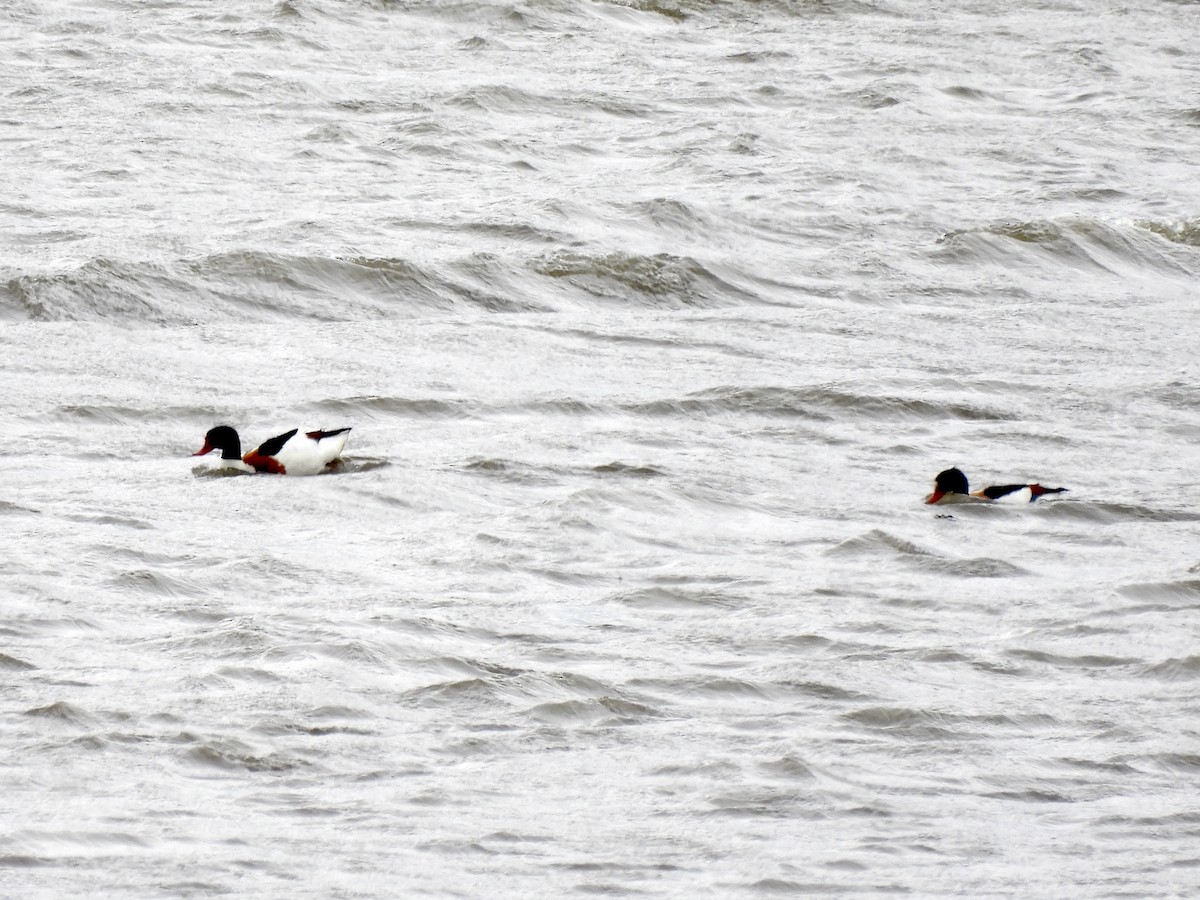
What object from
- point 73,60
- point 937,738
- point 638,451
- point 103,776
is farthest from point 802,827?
point 73,60

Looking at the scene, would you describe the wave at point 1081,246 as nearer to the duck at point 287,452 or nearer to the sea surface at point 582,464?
the sea surface at point 582,464

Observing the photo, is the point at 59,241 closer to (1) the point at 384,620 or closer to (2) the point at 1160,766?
(1) the point at 384,620

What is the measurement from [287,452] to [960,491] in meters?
3.05

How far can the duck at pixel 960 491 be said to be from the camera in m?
10.0

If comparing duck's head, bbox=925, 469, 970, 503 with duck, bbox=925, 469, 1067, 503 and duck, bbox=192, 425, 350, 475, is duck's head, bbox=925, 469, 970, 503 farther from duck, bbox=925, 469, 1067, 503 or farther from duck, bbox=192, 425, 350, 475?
duck, bbox=192, 425, 350, 475

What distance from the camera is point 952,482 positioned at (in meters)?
10.1

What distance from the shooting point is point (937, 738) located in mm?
7230

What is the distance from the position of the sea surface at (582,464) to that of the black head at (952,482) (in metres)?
0.21

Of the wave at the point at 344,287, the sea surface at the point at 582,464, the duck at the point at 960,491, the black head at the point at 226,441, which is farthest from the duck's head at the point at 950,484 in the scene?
the wave at the point at 344,287

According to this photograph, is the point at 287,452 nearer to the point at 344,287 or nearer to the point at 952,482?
the point at 952,482

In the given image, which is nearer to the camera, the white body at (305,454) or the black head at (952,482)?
the white body at (305,454)

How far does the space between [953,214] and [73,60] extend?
743cm

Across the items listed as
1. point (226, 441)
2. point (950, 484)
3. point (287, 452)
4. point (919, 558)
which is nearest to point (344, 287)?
point (226, 441)

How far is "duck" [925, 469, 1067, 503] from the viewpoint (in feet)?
33.0
